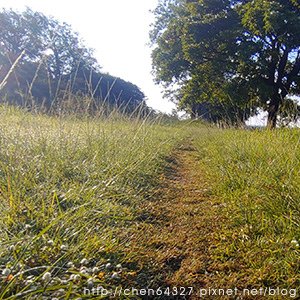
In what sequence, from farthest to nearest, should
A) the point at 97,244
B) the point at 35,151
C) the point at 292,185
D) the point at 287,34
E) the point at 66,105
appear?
the point at 287,34
the point at 66,105
the point at 35,151
the point at 292,185
the point at 97,244

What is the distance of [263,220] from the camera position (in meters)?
1.35

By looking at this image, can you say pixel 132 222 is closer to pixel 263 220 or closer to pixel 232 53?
pixel 263 220

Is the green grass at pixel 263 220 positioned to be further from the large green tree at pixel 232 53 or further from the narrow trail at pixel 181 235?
the large green tree at pixel 232 53

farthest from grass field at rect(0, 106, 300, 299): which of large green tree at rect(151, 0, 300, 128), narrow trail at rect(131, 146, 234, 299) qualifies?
large green tree at rect(151, 0, 300, 128)

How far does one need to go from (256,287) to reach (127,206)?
967mm

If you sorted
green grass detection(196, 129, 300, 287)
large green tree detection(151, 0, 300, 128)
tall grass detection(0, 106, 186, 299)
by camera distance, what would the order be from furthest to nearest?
large green tree detection(151, 0, 300, 128)
green grass detection(196, 129, 300, 287)
tall grass detection(0, 106, 186, 299)

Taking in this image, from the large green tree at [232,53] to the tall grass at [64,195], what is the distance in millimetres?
7151

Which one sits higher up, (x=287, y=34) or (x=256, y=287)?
(x=287, y=34)

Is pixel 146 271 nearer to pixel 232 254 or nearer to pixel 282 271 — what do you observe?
pixel 232 254

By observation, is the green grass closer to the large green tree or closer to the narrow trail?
the narrow trail

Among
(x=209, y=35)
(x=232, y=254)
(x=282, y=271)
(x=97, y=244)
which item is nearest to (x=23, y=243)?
(x=97, y=244)

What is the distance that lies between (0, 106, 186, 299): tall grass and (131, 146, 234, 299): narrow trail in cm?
14

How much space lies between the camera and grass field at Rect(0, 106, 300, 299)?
3.05 feet

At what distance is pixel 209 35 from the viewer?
10258mm
